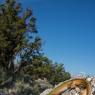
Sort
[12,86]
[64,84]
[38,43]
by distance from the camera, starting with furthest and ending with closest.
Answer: [38,43] → [12,86] → [64,84]

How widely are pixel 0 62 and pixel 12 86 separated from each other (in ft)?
12.9

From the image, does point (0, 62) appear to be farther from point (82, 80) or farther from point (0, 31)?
point (82, 80)

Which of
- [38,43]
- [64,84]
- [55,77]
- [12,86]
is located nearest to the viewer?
[64,84]

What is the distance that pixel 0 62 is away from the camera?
48281 millimetres

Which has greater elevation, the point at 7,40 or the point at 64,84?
the point at 7,40

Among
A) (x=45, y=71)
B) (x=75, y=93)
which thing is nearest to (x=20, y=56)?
(x=45, y=71)

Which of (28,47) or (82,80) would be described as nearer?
(82,80)

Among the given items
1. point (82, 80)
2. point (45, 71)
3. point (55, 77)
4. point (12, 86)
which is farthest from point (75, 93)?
point (55, 77)

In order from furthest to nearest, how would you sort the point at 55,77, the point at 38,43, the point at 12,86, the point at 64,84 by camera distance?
the point at 55,77, the point at 38,43, the point at 12,86, the point at 64,84

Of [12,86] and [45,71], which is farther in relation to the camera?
[45,71]

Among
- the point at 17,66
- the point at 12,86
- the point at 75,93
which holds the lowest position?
the point at 75,93

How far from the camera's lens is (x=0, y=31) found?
48969 millimetres

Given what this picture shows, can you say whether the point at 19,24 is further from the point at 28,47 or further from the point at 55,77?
the point at 55,77

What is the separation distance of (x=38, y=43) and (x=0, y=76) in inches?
307
